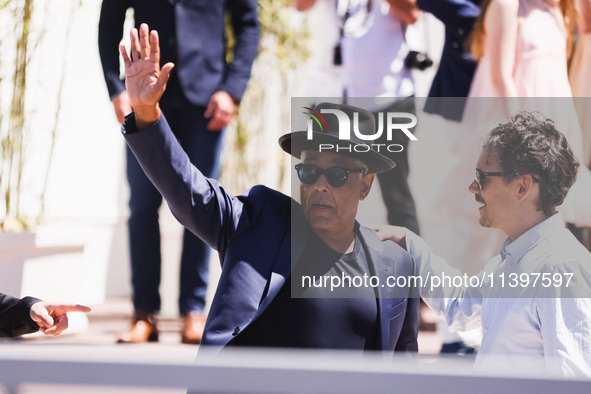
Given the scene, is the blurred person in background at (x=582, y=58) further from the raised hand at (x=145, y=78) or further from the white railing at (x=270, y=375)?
the white railing at (x=270, y=375)

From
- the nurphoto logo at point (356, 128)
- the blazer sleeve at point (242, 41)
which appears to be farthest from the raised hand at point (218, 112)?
the nurphoto logo at point (356, 128)

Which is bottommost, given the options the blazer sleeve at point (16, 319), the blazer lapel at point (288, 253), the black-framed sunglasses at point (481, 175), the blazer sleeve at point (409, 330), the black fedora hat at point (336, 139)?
the blazer sleeve at point (409, 330)

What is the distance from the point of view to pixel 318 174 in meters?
2.14

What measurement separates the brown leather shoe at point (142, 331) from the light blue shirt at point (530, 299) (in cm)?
148

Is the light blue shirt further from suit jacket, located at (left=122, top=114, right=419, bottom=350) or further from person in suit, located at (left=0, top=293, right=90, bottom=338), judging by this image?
person in suit, located at (left=0, top=293, right=90, bottom=338)

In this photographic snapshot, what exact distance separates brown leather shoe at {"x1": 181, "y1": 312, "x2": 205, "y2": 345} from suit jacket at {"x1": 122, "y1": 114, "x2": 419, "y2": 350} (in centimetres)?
126

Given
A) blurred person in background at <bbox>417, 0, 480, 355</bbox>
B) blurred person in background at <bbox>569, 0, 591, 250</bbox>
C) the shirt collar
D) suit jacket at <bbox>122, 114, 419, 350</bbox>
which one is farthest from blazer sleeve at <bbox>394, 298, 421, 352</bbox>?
blurred person in background at <bbox>569, 0, 591, 250</bbox>

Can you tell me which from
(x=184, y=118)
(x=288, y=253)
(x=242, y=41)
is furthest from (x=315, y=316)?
(x=242, y=41)

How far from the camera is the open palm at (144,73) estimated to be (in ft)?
6.40

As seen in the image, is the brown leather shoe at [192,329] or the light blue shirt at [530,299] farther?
the brown leather shoe at [192,329]

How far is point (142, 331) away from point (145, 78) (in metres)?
1.63

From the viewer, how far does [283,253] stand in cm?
211

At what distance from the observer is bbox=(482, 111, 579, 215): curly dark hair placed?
2.14 meters

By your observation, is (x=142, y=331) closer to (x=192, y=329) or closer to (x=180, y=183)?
(x=192, y=329)
